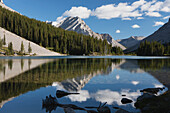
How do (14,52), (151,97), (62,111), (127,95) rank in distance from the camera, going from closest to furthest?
(62,111) → (151,97) → (127,95) → (14,52)

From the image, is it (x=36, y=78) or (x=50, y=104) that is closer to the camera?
(x=50, y=104)

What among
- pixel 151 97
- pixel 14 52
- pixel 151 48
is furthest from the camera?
pixel 151 48

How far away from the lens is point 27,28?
642 feet

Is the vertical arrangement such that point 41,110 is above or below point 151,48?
below

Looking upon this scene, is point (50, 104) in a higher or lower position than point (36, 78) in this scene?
lower

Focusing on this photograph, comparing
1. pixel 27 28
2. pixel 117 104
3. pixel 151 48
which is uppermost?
pixel 27 28

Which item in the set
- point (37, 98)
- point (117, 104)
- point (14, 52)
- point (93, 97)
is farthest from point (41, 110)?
point (14, 52)

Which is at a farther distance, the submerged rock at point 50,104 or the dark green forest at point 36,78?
the dark green forest at point 36,78

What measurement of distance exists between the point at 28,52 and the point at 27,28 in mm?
66511

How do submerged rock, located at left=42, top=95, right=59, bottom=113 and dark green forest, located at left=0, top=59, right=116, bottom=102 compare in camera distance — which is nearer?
submerged rock, located at left=42, top=95, right=59, bottom=113

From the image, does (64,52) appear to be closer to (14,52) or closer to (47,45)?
(47,45)

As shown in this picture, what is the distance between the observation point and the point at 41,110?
412 inches

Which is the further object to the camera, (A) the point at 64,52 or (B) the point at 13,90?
(A) the point at 64,52

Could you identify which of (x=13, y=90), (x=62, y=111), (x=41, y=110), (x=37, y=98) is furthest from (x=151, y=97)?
(x=13, y=90)
